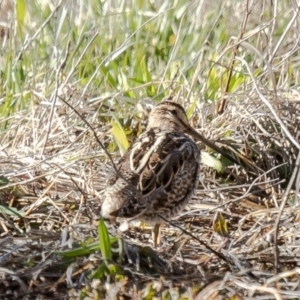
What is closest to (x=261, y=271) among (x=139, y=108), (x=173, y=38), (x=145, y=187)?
(x=145, y=187)

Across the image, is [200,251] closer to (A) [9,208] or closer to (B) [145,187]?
(B) [145,187]

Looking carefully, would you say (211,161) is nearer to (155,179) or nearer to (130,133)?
(130,133)

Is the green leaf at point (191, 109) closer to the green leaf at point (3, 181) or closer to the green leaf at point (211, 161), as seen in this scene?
the green leaf at point (211, 161)

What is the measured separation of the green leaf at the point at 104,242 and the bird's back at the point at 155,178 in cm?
33

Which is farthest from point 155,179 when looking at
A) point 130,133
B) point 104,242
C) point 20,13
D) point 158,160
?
point 20,13

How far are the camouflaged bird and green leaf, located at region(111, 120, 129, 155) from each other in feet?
0.92

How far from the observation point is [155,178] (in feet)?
14.6

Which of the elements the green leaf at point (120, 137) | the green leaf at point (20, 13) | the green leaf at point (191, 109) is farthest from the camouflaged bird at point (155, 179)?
the green leaf at point (20, 13)

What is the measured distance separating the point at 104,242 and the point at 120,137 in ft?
4.22

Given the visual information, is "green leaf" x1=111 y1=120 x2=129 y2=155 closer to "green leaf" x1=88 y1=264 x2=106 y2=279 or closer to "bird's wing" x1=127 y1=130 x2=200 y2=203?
"bird's wing" x1=127 y1=130 x2=200 y2=203

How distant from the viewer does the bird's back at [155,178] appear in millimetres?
4281

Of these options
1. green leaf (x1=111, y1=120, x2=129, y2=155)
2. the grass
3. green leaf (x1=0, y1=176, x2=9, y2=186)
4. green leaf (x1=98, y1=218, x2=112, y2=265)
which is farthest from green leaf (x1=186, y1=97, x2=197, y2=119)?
green leaf (x1=98, y1=218, x2=112, y2=265)

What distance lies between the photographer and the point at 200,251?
4.35m

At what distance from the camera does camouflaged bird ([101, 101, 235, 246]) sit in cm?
428
